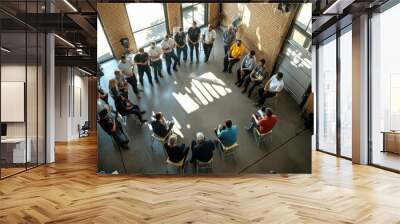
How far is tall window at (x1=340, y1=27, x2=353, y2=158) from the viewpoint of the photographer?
8891mm

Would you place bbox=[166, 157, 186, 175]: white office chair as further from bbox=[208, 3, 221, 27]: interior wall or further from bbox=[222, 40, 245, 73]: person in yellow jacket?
bbox=[208, 3, 221, 27]: interior wall

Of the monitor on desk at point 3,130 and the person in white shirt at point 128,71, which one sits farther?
the person in white shirt at point 128,71

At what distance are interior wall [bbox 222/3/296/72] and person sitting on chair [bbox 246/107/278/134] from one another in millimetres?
785

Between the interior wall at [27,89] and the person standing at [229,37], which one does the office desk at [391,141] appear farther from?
the interior wall at [27,89]

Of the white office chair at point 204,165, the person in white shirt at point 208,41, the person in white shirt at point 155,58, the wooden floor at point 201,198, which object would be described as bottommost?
the wooden floor at point 201,198

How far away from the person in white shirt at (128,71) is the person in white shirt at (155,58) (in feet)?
1.23

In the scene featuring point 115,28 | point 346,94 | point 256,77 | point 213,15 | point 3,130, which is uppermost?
point 213,15

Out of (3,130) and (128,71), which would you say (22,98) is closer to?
(3,130)

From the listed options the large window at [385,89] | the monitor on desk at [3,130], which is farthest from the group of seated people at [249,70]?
the monitor on desk at [3,130]

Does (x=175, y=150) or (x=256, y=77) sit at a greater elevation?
(x=256, y=77)

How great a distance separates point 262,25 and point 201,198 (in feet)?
11.0

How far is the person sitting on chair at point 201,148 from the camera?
655 cm

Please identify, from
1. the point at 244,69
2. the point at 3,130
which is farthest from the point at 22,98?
the point at 244,69

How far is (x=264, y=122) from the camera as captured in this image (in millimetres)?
6543
